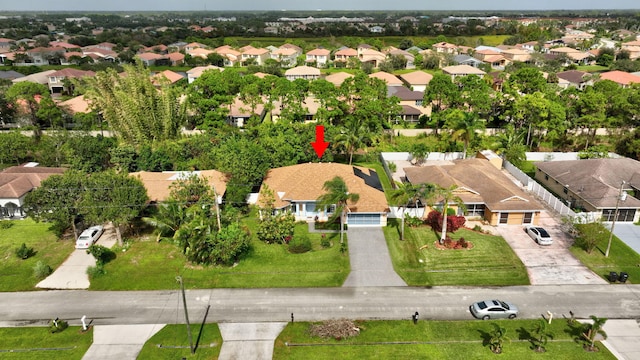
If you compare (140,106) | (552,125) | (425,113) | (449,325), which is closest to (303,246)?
(449,325)

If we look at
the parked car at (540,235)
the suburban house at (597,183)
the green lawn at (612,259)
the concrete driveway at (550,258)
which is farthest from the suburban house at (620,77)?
the parked car at (540,235)

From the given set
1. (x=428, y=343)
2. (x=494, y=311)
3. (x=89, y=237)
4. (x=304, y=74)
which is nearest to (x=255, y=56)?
(x=304, y=74)

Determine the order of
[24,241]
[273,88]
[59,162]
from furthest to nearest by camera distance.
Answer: [273,88], [59,162], [24,241]

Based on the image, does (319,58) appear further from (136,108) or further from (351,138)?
(136,108)

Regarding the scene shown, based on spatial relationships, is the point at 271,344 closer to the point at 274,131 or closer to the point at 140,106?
the point at 274,131

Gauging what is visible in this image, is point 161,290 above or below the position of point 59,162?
below

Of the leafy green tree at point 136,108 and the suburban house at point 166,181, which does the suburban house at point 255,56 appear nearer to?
the leafy green tree at point 136,108
